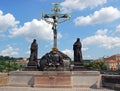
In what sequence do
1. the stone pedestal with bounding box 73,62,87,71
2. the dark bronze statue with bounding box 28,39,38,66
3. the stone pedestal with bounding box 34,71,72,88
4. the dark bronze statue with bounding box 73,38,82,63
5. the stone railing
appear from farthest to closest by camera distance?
the dark bronze statue with bounding box 28,39,38,66 < the dark bronze statue with bounding box 73,38,82,63 < the stone pedestal with bounding box 73,62,87,71 < the stone pedestal with bounding box 34,71,72,88 < the stone railing

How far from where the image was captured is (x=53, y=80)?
23203 mm

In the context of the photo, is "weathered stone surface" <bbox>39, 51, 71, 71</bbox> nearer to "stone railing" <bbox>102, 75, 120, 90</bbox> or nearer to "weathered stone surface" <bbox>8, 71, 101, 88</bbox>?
"weathered stone surface" <bbox>8, 71, 101, 88</bbox>

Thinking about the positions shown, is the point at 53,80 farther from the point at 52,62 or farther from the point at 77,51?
the point at 77,51

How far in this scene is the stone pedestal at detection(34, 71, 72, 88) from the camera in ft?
75.5

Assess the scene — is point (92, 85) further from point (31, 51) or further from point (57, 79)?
point (31, 51)

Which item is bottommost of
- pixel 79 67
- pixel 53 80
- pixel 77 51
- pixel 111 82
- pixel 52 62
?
pixel 111 82

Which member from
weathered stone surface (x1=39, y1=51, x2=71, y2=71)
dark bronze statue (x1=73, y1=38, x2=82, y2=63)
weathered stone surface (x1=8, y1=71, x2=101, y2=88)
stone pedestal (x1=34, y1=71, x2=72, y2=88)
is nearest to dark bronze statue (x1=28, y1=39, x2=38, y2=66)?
weathered stone surface (x1=39, y1=51, x2=71, y2=71)

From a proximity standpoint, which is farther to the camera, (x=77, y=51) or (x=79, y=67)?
(x=77, y=51)

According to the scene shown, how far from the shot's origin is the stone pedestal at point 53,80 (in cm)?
2302

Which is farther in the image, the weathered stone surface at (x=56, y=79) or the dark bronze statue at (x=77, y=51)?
the dark bronze statue at (x=77, y=51)

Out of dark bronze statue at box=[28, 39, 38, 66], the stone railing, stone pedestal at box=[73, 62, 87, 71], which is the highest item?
dark bronze statue at box=[28, 39, 38, 66]

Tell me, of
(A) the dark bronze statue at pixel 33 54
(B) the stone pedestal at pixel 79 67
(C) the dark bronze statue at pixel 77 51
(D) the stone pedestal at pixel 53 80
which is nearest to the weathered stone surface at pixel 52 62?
(A) the dark bronze statue at pixel 33 54

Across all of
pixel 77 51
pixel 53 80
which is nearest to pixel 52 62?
pixel 77 51

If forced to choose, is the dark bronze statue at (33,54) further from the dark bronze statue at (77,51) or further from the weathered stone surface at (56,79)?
the dark bronze statue at (77,51)
